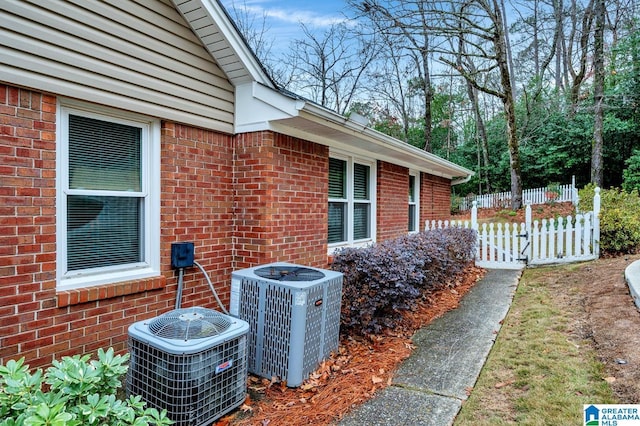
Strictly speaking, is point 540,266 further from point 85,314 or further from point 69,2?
point 69,2

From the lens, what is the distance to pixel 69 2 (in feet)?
10.3

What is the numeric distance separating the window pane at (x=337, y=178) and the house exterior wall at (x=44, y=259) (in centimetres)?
266

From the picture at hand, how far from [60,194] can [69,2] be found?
63.7 inches

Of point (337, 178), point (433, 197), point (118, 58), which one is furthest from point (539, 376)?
point (433, 197)

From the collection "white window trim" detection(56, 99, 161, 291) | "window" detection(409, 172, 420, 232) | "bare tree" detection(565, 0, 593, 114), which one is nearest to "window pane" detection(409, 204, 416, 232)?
"window" detection(409, 172, 420, 232)

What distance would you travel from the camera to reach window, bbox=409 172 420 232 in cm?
959

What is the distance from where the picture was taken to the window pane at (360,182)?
687 cm

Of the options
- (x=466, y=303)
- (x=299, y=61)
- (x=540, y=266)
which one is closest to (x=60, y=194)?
(x=466, y=303)

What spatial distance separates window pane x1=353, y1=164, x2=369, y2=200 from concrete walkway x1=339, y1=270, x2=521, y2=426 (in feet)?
8.53

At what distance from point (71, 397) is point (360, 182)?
5.70 metres

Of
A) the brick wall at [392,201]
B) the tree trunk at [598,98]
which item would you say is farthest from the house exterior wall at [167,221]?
the tree trunk at [598,98]

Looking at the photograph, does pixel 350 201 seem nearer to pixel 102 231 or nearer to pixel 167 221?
pixel 167 221

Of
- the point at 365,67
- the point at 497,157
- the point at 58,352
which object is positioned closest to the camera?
the point at 58,352

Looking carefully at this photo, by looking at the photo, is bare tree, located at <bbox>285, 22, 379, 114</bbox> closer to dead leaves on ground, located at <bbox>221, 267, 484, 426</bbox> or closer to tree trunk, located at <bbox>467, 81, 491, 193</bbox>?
tree trunk, located at <bbox>467, 81, 491, 193</bbox>
